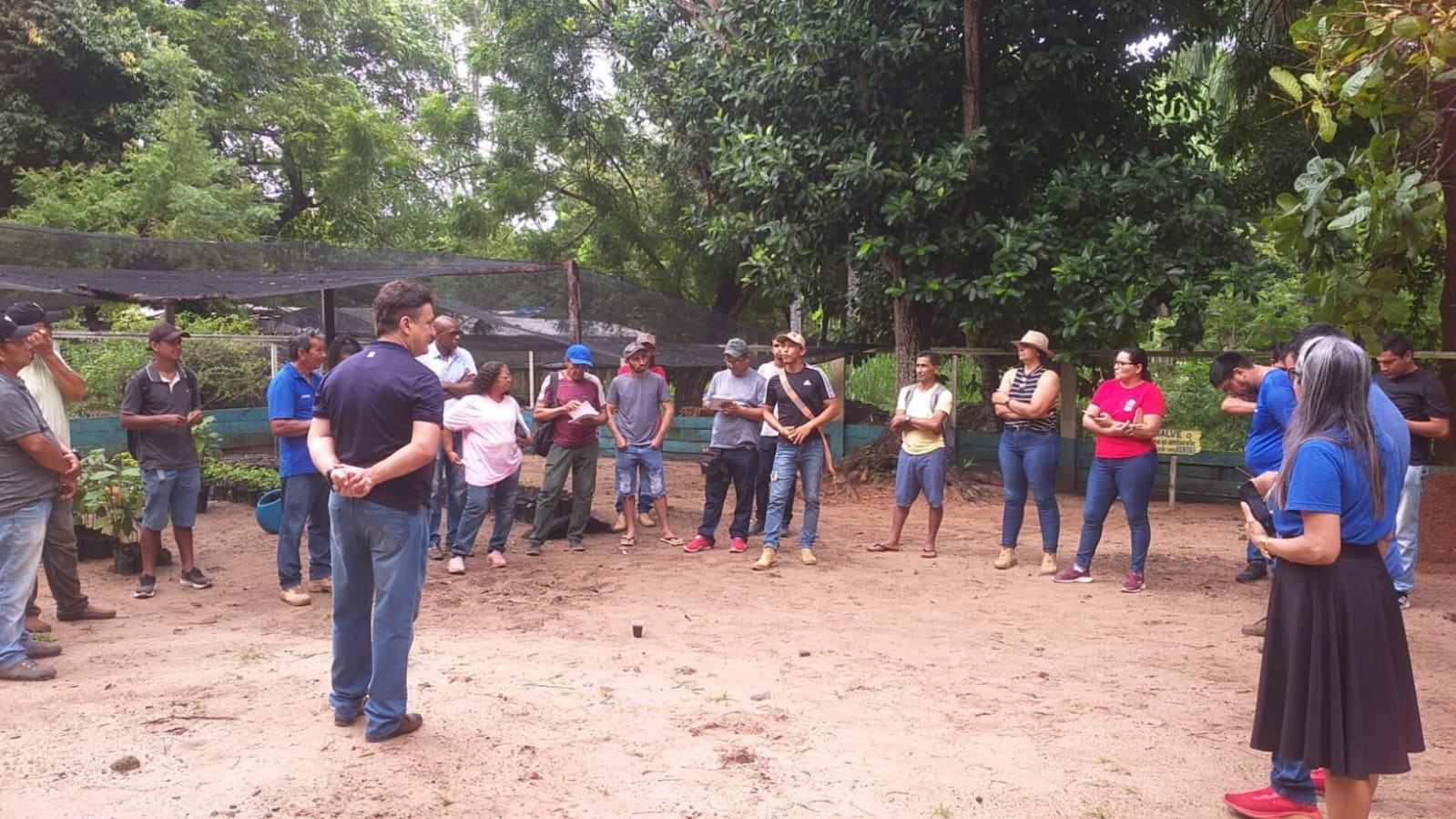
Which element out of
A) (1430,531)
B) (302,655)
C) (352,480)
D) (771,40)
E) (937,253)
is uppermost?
(771,40)

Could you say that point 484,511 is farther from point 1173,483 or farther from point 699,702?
point 1173,483

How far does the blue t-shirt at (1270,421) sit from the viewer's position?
4.75 meters

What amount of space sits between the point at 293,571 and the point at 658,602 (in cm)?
217

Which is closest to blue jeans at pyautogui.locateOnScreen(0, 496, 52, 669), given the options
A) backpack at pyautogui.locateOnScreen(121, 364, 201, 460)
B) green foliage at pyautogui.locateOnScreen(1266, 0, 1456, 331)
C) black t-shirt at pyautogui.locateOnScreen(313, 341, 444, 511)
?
backpack at pyautogui.locateOnScreen(121, 364, 201, 460)

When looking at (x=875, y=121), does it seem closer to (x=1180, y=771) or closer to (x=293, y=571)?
(x=293, y=571)

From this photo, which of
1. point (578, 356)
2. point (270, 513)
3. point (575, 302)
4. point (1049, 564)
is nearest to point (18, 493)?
point (270, 513)

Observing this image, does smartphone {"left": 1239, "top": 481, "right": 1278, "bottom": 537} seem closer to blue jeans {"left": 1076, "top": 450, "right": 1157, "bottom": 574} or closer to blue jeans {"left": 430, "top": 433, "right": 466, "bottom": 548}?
blue jeans {"left": 1076, "top": 450, "right": 1157, "bottom": 574}

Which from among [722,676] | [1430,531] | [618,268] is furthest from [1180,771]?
[618,268]

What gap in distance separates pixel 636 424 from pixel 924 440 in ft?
7.16

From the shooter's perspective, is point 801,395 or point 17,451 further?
point 801,395

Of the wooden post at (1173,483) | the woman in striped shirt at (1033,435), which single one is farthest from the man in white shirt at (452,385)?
the wooden post at (1173,483)

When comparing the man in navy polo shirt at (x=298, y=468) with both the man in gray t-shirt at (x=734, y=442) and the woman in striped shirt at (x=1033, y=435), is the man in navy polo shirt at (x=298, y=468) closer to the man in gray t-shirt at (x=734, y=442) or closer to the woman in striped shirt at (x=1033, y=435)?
the man in gray t-shirt at (x=734, y=442)

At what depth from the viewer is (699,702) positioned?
4.25 m

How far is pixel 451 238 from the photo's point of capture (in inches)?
684
